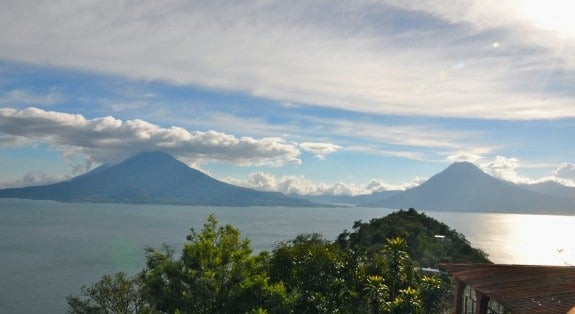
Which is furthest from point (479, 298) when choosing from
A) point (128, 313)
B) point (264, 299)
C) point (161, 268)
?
point (128, 313)

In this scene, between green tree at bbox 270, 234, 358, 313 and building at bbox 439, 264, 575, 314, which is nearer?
building at bbox 439, 264, 575, 314

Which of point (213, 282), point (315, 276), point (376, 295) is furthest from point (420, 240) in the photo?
point (213, 282)

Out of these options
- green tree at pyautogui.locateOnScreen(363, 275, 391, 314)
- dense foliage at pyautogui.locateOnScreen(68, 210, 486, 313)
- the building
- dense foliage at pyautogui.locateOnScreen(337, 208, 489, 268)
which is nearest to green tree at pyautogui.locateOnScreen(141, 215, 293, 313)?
dense foliage at pyautogui.locateOnScreen(68, 210, 486, 313)

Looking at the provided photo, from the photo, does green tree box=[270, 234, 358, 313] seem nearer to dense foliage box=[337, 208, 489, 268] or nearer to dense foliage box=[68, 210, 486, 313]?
dense foliage box=[68, 210, 486, 313]

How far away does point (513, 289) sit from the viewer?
28.2 meters

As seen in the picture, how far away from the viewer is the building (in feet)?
82.2

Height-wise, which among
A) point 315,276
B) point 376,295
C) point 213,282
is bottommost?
point 376,295

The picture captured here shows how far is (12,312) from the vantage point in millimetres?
105500

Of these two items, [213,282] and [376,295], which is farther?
[376,295]

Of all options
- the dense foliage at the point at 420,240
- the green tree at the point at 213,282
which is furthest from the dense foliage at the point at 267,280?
the dense foliage at the point at 420,240

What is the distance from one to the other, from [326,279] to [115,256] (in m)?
174

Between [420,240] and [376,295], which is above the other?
[376,295]

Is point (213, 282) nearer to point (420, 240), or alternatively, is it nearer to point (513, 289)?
point (513, 289)

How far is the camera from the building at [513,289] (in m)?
25.0
